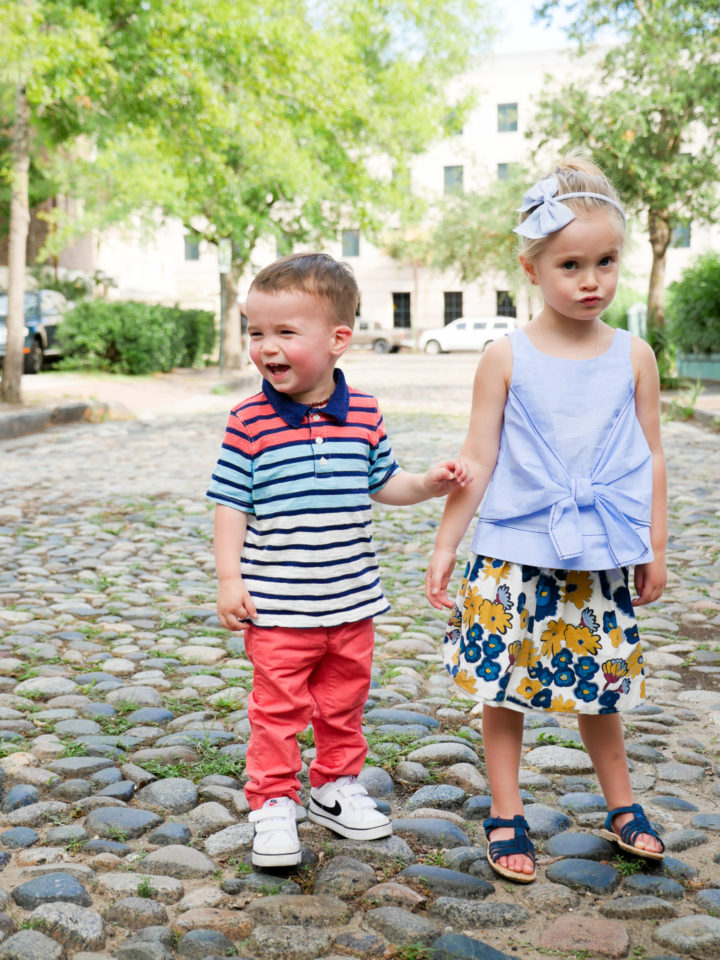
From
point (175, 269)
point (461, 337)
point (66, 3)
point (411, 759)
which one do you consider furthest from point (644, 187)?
point (175, 269)

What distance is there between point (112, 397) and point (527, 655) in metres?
14.3

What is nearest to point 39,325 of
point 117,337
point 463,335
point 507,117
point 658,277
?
point 117,337

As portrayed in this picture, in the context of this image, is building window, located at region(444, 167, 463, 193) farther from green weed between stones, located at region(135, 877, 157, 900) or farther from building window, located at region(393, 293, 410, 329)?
green weed between stones, located at region(135, 877, 157, 900)

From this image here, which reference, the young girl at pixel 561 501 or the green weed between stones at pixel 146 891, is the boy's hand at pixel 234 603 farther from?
the green weed between stones at pixel 146 891

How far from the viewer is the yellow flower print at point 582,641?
2486 millimetres

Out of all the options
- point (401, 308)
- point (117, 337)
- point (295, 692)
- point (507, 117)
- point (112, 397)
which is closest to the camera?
point (295, 692)

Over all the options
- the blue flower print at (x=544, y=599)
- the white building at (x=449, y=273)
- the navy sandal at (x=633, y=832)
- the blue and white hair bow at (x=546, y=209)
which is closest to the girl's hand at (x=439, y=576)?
the blue flower print at (x=544, y=599)

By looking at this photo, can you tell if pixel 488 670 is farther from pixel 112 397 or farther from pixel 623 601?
pixel 112 397

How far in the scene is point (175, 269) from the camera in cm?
5488

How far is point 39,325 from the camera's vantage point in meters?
21.0

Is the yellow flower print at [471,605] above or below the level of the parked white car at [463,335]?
below

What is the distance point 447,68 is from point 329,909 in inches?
1176

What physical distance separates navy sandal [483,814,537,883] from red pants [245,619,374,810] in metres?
0.43

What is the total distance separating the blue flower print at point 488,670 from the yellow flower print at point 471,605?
102mm
